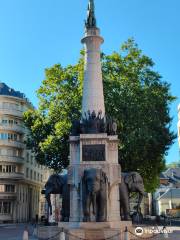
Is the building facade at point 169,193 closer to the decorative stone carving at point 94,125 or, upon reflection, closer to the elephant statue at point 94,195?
the decorative stone carving at point 94,125

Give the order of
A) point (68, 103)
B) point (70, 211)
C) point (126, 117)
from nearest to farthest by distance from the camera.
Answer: point (70, 211) → point (126, 117) → point (68, 103)

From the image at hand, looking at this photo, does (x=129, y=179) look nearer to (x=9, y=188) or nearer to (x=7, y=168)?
(x=9, y=188)

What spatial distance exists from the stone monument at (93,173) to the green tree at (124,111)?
1164 cm

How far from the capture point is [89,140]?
1836 cm

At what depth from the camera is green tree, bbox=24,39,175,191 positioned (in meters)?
32.0

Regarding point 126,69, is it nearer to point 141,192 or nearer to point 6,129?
point 141,192

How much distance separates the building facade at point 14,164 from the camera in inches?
2164

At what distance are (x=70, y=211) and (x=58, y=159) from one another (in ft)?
53.7

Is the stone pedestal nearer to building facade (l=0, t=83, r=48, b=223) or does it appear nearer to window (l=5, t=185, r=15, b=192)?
building facade (l=0, t=83, r=48, b=223)

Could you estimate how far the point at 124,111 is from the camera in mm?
32125

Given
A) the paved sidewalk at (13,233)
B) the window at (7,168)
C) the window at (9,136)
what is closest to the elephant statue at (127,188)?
the paved sidewalk at (13,233)

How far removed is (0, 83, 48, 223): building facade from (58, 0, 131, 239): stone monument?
37140 millimetres

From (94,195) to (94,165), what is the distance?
1.60 metres

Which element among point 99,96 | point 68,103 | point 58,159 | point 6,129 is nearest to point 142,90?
point 68,103
